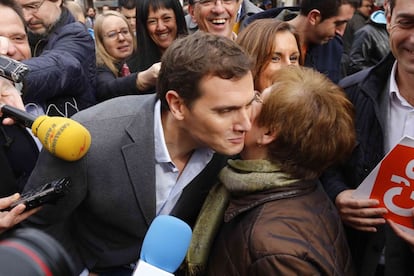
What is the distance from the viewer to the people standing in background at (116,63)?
8.04 feet

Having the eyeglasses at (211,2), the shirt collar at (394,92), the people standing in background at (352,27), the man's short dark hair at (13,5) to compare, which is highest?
the man's short dark hair at (13,5)

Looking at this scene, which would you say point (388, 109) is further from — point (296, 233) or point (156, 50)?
point (156, 50)

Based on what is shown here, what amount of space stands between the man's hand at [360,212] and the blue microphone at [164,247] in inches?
27.9

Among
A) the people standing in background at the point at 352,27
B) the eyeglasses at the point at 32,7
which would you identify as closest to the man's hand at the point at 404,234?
the eyeglasses at the point at 32,7

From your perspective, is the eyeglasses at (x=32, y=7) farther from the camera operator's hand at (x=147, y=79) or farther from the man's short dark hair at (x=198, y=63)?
the man's short dark hair at (x=198, y=63)

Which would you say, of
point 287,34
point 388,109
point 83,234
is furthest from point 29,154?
point 388,109

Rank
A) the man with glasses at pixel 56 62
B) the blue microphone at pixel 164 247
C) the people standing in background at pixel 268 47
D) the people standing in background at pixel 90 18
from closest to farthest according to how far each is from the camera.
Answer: the blue microphone at pixel 164 247 < the man with glasses at pixel 56 62 < the people standing in background at pixel 268 47 < the people standing in background at pixel 90 18

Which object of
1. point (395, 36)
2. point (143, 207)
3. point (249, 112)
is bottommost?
point (143, 207)

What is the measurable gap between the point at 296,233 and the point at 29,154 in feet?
3.47

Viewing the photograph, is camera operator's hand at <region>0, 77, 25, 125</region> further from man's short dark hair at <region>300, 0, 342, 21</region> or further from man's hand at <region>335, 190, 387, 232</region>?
man's short dark hair at <region>300, 0, 342, 21</region>

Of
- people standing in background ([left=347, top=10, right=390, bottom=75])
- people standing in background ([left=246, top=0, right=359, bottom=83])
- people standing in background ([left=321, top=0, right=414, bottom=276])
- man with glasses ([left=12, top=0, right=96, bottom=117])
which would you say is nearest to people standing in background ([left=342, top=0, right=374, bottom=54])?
people standing in background ([left=347, top=10, right=390, bottom=75])

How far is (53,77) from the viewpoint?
1899 millimetres

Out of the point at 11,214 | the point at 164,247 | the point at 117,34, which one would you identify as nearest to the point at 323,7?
the point at 117,34

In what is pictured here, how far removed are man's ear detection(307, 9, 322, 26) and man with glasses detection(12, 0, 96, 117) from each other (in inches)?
60.5
